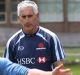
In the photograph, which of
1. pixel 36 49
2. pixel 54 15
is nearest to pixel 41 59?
pixel 36 49

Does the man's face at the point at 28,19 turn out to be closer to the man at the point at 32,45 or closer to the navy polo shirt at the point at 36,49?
the man at the point at 32,45

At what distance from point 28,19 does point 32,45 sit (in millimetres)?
348

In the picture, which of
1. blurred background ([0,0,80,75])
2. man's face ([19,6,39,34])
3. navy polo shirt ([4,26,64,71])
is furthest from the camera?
blurred background ([0,0,80,75])

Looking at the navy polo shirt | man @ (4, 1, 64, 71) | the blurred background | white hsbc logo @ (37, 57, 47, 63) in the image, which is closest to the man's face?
man @ (4, 1, 64, 71)

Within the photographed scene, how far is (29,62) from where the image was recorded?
20.2ft

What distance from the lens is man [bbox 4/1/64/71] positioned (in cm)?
610

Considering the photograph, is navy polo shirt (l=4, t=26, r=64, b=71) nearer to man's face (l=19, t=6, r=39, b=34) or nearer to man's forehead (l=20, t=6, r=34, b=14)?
man's face (l=19, t=6, r=39, b=34)

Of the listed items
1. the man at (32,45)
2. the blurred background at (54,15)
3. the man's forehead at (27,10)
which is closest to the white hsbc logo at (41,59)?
the man at (32,45)

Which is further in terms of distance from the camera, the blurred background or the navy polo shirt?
the blurred background

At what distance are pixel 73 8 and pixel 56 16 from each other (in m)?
1.86

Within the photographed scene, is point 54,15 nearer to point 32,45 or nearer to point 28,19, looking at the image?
point 32,45

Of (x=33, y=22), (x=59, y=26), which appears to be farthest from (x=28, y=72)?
(x=59, y=26)

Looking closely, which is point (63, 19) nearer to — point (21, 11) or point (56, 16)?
point (56, 16)

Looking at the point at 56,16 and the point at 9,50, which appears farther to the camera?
the point at 56,16
